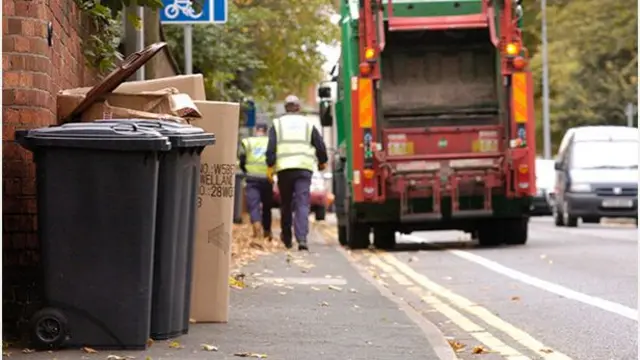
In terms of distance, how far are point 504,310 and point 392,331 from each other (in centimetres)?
229

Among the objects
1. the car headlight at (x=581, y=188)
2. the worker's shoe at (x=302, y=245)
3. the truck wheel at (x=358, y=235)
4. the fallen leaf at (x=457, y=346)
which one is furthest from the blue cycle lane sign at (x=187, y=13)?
the car headlight at (x=581, y=188)

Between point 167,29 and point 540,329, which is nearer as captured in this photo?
point 540,329

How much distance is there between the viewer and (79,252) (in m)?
6.54

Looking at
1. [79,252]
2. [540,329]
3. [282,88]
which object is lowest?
[540,329]

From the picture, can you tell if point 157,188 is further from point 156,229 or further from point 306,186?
point 306,186

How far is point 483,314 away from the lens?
9.90 metres

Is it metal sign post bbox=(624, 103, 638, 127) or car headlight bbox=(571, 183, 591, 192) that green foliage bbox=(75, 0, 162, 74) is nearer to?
car headlight bbox=(571, 183, 591, 192)

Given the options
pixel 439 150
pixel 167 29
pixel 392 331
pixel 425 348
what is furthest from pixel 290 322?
pixel 167 29

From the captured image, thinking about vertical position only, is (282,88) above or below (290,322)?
above

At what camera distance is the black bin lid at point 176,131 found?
6.75 metres

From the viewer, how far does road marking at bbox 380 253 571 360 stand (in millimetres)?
7789

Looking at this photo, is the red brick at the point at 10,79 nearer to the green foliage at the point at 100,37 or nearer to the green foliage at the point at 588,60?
the green foliage at the point at 100,37

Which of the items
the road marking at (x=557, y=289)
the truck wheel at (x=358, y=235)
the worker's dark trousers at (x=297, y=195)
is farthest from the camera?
the truck wheel at (x=358, y=235)

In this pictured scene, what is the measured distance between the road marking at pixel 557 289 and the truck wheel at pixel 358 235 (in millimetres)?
2202
